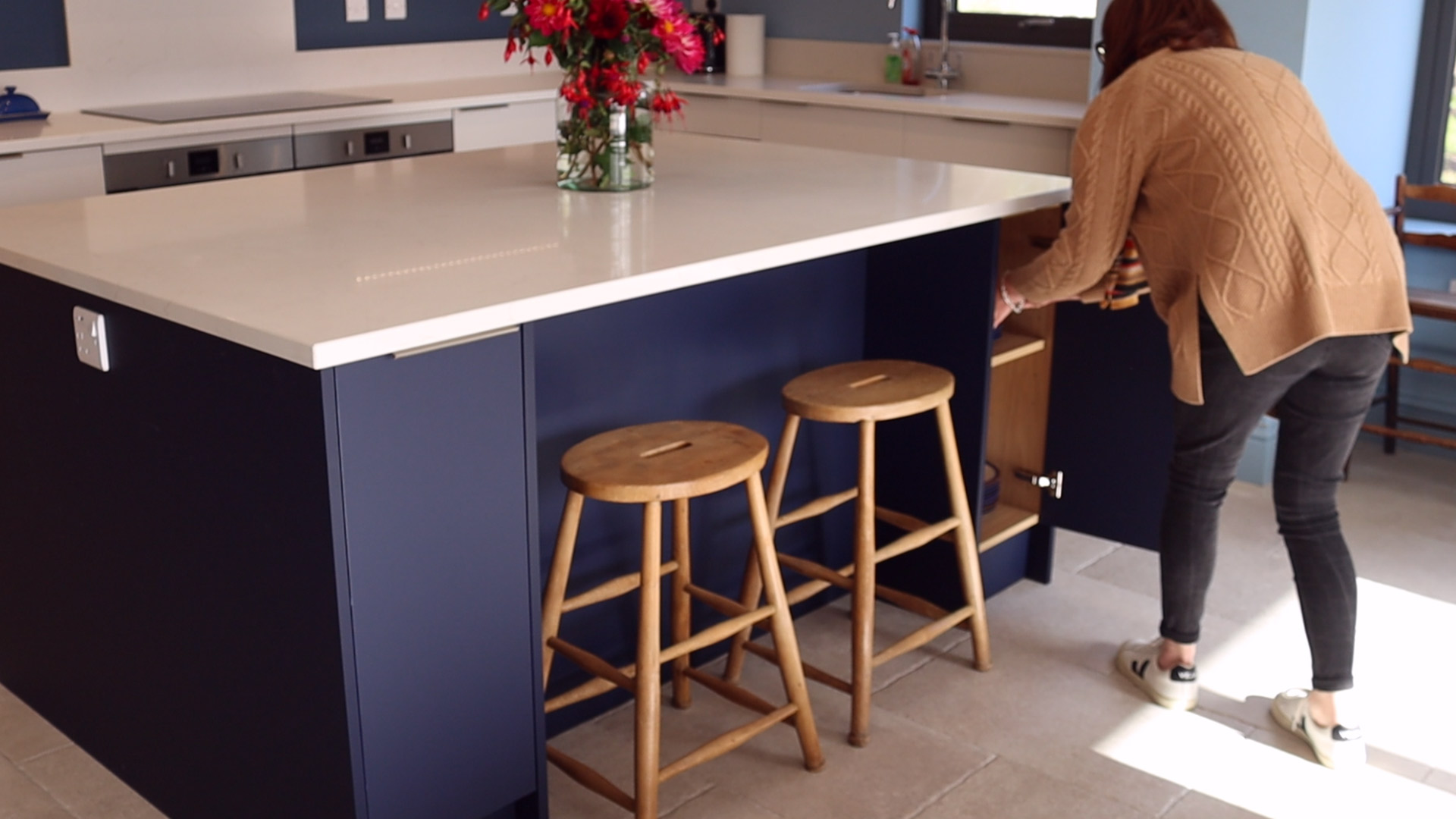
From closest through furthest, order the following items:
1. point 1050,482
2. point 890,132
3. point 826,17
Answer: point 1050,482 < point 890,132 < point 826,17

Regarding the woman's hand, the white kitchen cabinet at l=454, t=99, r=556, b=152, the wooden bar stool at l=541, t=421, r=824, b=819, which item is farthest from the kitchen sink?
the wooden bar stool at l=541, t=421, r=824, b=819

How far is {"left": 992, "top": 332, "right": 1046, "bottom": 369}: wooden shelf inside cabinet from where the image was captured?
2.98 metres

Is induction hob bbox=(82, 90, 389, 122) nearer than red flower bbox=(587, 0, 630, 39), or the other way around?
red flower bbox=(587, 0, 630, 39)

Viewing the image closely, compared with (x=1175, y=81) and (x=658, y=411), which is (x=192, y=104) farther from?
(x=1175, y=81)

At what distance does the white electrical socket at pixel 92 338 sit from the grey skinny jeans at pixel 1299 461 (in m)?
1.78

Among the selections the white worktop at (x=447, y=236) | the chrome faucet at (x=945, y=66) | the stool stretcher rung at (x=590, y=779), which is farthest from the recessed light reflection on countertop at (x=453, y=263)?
the chrome faucet at (x=945, y=66)

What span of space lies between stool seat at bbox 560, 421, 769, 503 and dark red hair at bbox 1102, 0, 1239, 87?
960mm

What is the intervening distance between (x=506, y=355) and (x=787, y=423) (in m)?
0.82

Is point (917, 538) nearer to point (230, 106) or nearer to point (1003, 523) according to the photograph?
point (1003, 523)

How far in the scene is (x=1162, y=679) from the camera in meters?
2.76

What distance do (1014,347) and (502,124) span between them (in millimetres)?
2503

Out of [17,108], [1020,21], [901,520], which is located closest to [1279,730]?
[901,520]

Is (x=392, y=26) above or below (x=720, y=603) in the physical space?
above

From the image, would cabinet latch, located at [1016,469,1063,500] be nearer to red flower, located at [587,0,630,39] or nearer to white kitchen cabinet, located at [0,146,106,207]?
red flower, located at [587,0,630,39]
